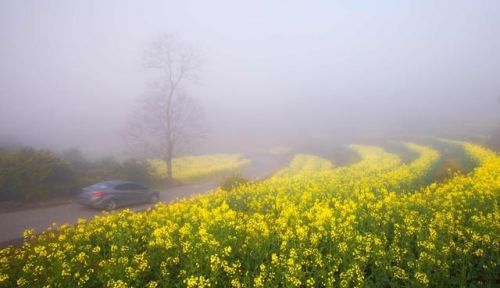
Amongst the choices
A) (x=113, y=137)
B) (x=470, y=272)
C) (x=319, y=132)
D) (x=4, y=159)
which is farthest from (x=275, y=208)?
(x=319, y=132)

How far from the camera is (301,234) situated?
916 centimetres

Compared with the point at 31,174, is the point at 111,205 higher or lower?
lower

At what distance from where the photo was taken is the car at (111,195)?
19.9 m

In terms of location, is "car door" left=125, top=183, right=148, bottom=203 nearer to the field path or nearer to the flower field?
the field path

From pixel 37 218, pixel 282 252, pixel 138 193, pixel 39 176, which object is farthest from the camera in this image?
pixel 138 193

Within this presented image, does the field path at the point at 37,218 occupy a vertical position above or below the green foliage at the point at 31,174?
below

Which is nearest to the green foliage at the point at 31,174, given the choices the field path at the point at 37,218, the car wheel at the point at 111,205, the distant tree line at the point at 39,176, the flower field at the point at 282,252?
the distant tree line at the point at 39,176

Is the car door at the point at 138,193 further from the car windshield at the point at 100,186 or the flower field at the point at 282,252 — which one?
the flower field at the point at 282,252

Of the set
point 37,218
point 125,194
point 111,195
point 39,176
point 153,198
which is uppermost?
point 39,176

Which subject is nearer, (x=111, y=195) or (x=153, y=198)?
(x=111, y=195)

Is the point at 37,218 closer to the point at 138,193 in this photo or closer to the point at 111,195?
the point at 111,195

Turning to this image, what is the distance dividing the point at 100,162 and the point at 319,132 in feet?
241

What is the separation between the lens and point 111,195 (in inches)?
804

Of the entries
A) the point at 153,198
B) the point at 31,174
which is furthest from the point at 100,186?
the point at 31,174
